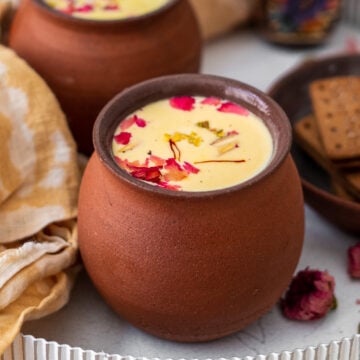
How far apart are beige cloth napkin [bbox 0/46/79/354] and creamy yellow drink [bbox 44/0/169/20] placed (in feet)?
0.33

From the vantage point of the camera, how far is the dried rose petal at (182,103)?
2.55 ft

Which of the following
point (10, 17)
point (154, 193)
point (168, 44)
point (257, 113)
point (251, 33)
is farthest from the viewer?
point (251, 33)

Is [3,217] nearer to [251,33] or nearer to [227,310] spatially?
[227,310]

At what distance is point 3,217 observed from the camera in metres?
0.77

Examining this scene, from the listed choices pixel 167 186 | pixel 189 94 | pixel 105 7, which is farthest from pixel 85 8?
pixel 167 186

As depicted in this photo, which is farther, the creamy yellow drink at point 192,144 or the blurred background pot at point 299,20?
the blurred background pot at point 299,20

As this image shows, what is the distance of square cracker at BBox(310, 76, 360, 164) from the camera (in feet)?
2.85

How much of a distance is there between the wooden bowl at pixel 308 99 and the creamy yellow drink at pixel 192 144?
0.11 meters

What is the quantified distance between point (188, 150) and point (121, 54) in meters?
0.17

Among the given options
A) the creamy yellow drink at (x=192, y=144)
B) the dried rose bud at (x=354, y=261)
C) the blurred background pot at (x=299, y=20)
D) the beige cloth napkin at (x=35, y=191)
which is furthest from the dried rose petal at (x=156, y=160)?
the blurred background pot at (x=299, y=20)

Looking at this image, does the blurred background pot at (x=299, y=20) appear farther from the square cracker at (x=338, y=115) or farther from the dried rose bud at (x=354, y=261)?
the dried rose bud at (x=354, y=261)

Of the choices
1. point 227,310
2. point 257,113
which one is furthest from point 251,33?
point 227,310

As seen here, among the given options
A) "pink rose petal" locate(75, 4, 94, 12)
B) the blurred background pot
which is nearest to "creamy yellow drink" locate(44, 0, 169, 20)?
"pink rose petal" locate(75, 4, 94, 12)

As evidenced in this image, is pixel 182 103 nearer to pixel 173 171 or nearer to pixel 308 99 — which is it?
pixel 173 171
